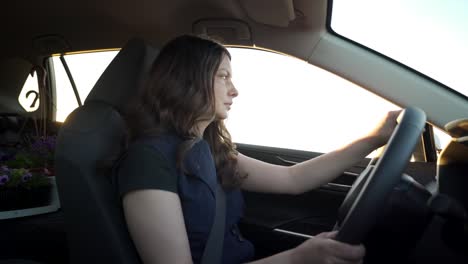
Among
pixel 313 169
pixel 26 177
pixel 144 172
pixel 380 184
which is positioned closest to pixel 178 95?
pixel 144 172

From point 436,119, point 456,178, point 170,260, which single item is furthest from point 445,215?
point 436,119

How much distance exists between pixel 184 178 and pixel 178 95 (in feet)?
0.72

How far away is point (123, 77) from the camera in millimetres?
1220

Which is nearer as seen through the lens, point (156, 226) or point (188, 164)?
point (156, 226)

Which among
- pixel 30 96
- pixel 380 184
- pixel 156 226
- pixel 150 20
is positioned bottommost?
pixel 30 96

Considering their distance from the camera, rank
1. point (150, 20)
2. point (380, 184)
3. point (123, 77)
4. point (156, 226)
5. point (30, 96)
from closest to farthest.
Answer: point (380, 184) → point (156, 226) → point (123, 77) → point (150, 20) → point (30, 96)

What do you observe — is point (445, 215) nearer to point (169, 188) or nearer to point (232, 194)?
point (169, 188)

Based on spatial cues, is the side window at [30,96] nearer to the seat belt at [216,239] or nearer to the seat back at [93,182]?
the seat back at [93,182]

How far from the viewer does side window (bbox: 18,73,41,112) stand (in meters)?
3.09

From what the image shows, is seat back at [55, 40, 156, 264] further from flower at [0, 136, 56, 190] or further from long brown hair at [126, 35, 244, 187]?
flower at [0, 136, 56, 190]

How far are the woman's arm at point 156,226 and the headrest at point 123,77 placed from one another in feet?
1.05

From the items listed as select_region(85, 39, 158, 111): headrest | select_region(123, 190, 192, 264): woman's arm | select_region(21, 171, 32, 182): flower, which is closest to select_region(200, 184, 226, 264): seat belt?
select_region(123, 190, 192, 264): woman's arm

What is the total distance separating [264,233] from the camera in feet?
5.82

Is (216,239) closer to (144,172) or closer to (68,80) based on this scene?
(144,172)
